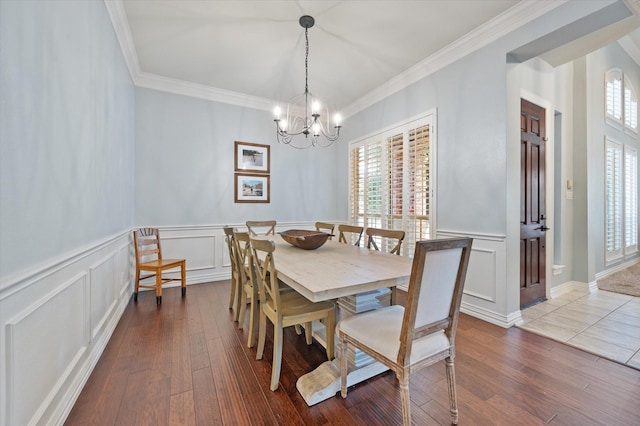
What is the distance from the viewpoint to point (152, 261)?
3324mm

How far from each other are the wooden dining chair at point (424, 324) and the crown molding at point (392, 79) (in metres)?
2.45

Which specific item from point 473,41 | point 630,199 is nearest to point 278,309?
point 473,41

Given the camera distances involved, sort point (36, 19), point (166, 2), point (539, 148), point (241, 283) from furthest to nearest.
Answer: point (539, 148)
point (241, 283)
point (166, 2)
point (36, 19)

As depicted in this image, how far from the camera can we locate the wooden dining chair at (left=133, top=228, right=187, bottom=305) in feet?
10.1

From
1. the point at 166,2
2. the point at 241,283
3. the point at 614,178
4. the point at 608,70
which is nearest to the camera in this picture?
the point at 166,2

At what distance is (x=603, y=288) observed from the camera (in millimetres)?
3586

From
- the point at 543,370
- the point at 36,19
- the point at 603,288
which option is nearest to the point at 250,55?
the point at 36,19

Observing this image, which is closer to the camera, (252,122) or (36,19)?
(36,19)

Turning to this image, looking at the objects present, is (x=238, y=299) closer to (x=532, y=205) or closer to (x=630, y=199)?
(x=532, y=205)

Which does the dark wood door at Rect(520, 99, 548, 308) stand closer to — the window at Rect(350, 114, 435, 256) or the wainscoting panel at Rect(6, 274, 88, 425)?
the window at Rect(350, 114, 435, 256)

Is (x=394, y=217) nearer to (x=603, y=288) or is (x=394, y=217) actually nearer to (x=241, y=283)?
(x=241, y=283)

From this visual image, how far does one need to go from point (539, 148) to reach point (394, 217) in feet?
6.10

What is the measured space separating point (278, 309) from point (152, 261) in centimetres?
252

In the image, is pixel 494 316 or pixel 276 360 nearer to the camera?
pixel 276 360
